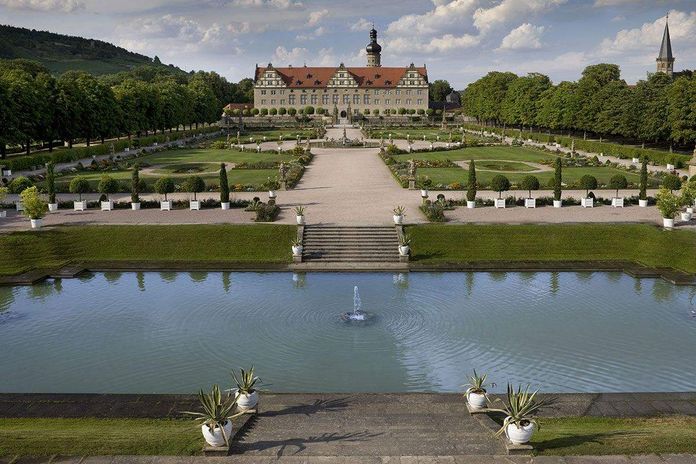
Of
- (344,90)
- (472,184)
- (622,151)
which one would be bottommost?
(472,184)

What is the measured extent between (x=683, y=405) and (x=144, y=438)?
11990 millimetres

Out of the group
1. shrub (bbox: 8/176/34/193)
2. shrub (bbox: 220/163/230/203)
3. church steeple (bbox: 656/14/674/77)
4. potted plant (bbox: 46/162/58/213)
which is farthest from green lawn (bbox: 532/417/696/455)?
church steeple (bbox: 656/14/674/77)

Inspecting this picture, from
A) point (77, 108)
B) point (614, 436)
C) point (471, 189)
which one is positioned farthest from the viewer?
point (77, 108)

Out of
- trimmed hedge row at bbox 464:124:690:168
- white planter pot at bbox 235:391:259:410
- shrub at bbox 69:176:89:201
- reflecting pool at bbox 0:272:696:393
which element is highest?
trimmed hedge row at bbox 464:124:690:168

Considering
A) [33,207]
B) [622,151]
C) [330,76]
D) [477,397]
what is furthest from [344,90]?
[477,397]

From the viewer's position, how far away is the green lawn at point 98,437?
11531 mm

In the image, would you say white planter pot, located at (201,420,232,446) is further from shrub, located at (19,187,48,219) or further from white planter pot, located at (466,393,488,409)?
shrub, located at (19,187,48,219)

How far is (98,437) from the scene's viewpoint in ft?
39.9

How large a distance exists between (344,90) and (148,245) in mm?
133212

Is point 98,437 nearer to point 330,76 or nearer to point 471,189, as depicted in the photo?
point 471,189

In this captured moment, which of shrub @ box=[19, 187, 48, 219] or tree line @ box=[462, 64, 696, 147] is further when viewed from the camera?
tree line @ box=[462, 64, 696, 147]

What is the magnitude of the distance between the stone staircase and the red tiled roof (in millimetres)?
132207

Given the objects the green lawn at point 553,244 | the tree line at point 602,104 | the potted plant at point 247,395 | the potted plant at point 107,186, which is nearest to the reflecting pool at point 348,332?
the potted plant at point 247,395

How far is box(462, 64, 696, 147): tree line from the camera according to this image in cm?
6284
